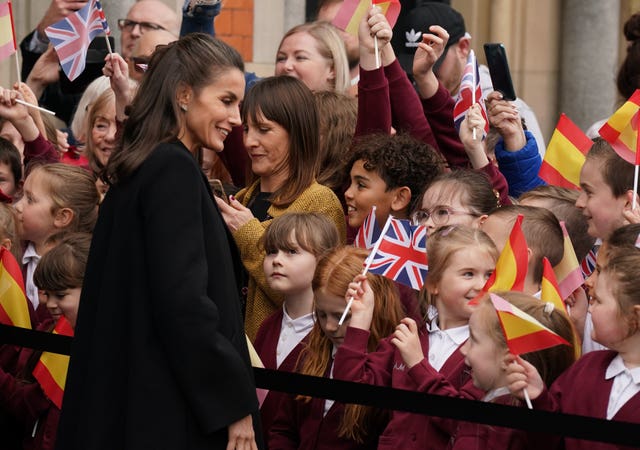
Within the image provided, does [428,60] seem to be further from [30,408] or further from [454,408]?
[454,408]

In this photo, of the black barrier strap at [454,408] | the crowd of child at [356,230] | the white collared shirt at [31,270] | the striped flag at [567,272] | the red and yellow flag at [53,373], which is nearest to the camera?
the black barrier strap at [454,408]

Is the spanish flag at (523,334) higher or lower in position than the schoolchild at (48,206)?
higher

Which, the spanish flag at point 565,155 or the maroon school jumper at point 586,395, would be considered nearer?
the maroon school jumper at point 586,395

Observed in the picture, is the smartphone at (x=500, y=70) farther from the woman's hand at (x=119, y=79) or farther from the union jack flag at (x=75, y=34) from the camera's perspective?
the union jack flag at (x=75, y=34)

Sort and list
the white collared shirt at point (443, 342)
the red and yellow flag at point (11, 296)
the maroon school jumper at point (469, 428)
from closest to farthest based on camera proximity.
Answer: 1. the maroon school jumper at point (469, 428)
2. the white collared shirt at point (443, 342)
3. the red and yellow flag at point (11, 296)

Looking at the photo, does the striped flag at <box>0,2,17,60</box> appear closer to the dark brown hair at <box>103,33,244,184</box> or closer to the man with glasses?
the man with glasses

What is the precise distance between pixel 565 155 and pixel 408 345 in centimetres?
160

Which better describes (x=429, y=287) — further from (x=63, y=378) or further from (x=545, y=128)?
(x=545, y=128)

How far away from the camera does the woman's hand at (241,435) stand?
3.80m

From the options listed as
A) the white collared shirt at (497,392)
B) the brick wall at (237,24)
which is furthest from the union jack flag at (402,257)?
the brick wall at (237,24)

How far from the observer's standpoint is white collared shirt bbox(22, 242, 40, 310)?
5770 millimetres

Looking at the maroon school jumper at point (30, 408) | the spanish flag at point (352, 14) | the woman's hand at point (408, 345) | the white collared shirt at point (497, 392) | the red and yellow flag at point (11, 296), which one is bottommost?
the maroon school jumper at point (30, 408)

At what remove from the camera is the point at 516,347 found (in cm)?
379

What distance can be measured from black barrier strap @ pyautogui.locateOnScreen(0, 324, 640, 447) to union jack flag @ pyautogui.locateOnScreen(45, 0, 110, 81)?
2435mm
